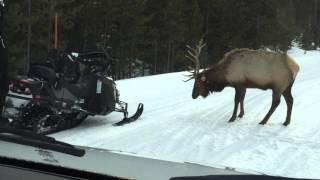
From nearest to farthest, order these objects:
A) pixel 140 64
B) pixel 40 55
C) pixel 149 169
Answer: pixel 149 169, pixel 40 55, pixel 140 64

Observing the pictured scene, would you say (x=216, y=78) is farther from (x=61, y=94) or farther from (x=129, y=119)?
(x=61, y=94)

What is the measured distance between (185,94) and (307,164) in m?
7.71

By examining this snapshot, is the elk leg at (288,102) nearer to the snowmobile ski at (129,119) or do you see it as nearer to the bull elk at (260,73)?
the bull elk at (260,73)

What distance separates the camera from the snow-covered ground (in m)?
8.00

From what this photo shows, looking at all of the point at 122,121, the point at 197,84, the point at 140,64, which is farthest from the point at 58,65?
the point at 140,64

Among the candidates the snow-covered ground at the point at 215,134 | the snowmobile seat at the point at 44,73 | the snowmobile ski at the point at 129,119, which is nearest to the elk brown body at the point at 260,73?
the snow-covered ground at the point at 215,134

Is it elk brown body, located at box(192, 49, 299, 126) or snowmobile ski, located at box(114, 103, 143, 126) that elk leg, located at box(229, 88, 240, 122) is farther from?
snowmobile ski, located at box(114, 103, 143, 126)

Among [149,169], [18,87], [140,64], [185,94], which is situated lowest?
[140,64]

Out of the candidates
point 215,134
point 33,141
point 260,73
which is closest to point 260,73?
point 260,73

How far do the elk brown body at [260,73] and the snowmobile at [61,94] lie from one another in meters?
2.12

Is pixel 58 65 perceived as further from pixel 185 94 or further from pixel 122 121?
pixel 185 94

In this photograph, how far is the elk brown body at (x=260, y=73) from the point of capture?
11422 mm

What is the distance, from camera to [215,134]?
987cm

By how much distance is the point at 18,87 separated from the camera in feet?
29.0
